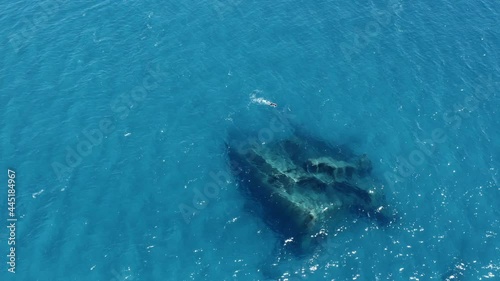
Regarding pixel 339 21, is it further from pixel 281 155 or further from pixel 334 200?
pixel 334 200

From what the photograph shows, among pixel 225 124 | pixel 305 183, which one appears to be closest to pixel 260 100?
pixel 225 124

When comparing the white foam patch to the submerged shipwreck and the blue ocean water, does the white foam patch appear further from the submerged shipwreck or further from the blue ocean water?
the submerged shipwreck

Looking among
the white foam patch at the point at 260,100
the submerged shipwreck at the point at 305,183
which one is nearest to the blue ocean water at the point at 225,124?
the white foam patch at the point at 260,100

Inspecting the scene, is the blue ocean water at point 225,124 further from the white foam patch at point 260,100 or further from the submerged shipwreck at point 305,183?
the submerged shipwreck at point 305,183

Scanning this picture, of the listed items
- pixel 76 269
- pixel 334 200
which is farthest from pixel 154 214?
pixel 334 200

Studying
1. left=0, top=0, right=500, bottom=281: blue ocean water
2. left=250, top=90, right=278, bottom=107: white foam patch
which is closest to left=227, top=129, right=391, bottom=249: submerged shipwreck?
left=0, top=0, right=500, bottom=281: blue ocean water

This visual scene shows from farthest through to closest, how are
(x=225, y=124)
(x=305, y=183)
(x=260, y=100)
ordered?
(x=260, y=100), (x=225, y=124), (x=305, y=183)

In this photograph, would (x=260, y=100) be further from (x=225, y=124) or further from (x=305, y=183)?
(x=305, y=183)
